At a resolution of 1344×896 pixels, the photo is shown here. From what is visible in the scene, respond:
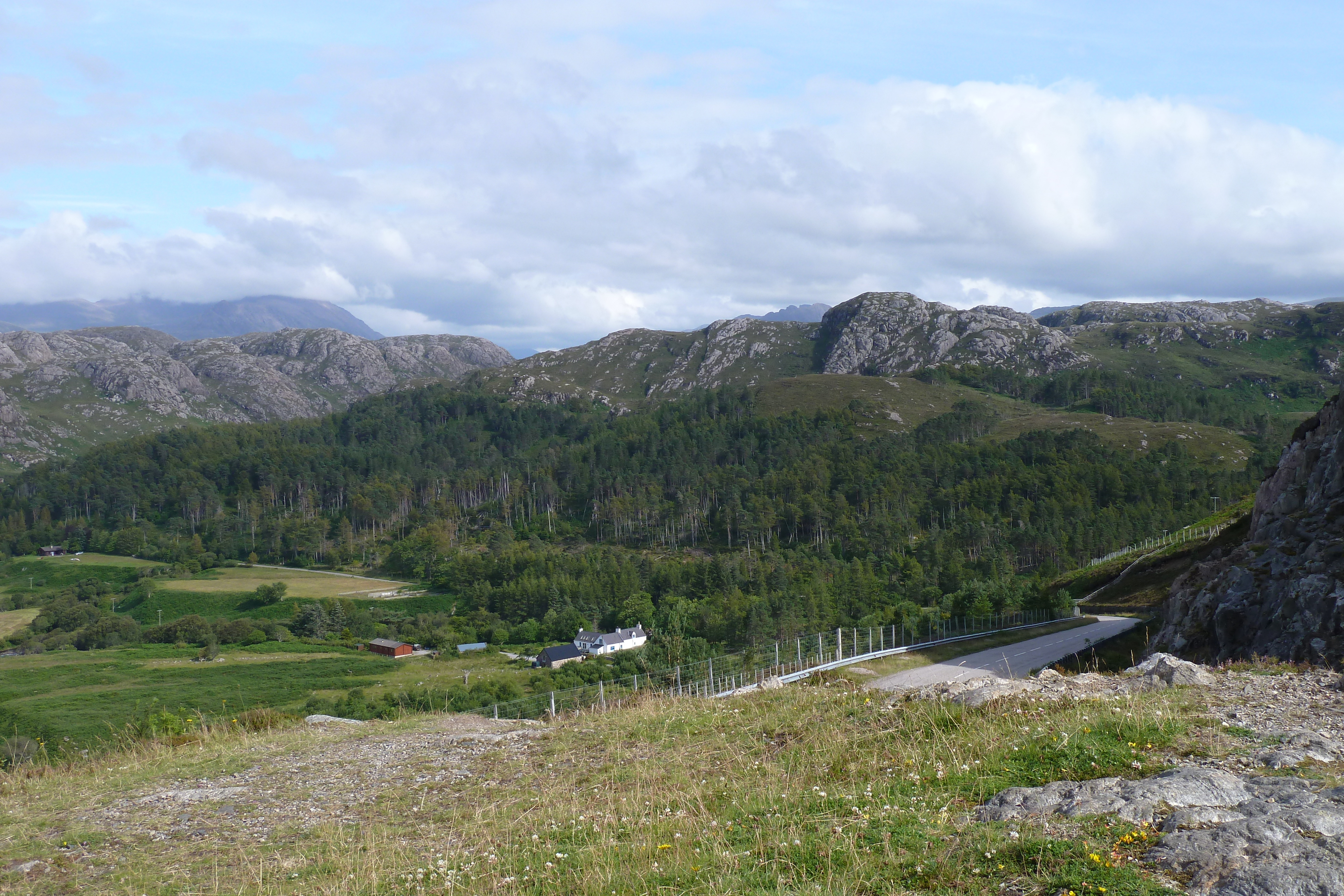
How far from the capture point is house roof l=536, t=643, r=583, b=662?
290 ft

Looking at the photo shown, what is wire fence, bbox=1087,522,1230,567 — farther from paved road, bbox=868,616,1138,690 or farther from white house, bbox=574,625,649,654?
white house, bbox=574,625,649,654

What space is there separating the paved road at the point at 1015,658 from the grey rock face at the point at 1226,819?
15.3 metres

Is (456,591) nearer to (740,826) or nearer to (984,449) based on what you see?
(984,449)

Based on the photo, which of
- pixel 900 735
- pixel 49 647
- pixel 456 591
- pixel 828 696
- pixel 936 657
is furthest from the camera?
pixel 456 591

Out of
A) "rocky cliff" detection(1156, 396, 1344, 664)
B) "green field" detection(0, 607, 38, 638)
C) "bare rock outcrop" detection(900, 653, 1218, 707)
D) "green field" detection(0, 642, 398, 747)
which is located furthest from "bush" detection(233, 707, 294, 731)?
"green field" detection(0, 607, 38, 638)

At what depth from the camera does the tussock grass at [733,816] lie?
6203mm

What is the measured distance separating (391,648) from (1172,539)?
9229 centimetres

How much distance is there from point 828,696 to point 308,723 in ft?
37.1

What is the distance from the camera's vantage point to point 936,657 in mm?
34812

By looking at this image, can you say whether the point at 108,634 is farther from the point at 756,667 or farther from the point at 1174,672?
the point at 1174,672

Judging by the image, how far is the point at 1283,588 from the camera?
72.3 ft

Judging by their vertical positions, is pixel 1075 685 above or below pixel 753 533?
above

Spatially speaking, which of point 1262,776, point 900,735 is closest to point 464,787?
point 900,735

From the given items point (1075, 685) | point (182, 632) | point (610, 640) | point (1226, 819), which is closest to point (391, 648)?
point (610, 640)
